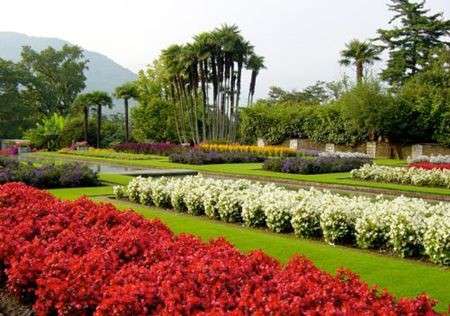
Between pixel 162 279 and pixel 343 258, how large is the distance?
11.9ft

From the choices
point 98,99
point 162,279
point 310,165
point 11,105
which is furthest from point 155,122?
point 162,279

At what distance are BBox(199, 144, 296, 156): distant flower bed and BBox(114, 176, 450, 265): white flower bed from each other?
1928 cm

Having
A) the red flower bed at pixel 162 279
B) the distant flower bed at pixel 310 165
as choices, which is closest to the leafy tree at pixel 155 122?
the distant flower bed at pixel 310 165

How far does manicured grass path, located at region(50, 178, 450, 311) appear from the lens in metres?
6.22

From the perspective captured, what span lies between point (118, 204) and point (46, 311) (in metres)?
7.99

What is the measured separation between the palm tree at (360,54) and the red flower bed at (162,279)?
3749 centimetres

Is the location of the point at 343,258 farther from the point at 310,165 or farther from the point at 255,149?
the point at 255,149

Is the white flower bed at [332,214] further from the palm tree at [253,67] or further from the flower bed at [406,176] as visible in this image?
the palm tree at [253,67]

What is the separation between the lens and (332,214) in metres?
8.66

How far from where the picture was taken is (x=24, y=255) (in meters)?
5.49

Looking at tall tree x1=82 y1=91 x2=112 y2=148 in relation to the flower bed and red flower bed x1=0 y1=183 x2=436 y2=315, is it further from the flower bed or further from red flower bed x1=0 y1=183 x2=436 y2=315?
red flower bed x1=0 y1=183 x2=436 y2=315

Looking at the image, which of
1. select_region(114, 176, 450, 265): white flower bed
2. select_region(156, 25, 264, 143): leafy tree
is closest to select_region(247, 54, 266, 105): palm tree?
select_region(156, 25, 264, 143): leafy tree

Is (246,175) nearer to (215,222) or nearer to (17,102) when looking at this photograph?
(215,222)

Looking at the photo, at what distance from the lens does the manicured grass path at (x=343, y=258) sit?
622 cm
